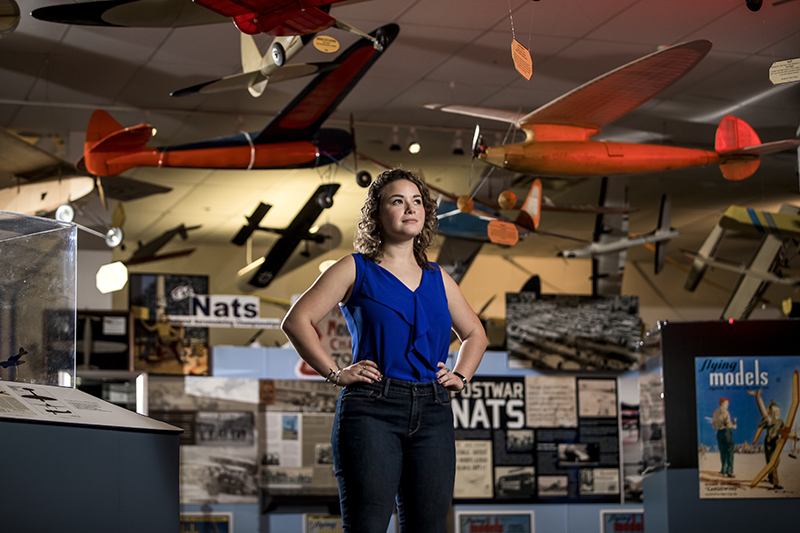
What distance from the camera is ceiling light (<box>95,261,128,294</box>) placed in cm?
590

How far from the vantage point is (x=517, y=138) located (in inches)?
328

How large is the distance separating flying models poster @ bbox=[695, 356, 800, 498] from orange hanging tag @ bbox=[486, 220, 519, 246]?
172cm

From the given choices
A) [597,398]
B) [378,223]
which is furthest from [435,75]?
[378,223]

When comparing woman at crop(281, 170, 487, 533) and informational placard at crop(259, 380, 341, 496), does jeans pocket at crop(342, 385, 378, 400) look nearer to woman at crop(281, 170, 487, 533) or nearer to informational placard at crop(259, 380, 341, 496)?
woman at crop(281, 170, 487, 533)

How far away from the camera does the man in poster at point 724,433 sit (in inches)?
151

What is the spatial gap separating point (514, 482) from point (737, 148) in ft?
9.26

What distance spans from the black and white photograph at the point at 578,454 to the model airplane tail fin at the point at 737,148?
222 centimetres

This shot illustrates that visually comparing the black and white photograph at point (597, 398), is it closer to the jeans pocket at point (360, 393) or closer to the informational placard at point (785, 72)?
the informational placard at point (785, 72)

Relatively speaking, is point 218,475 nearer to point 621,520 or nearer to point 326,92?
point 326,92

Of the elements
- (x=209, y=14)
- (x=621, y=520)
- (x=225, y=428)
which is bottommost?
(x=621, y=520)

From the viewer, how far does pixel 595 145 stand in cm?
539

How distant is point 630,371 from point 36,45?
16.4 feet

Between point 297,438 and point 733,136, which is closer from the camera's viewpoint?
point 733,136

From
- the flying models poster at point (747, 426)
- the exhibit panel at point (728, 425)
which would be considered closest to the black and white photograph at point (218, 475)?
the exhibit panel at point (728, 425)
